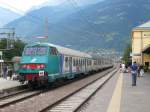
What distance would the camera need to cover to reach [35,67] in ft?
85.2

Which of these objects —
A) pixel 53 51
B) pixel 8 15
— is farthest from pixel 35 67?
pixel 8 15

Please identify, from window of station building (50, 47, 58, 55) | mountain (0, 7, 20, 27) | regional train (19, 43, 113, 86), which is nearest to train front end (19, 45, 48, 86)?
regional train (19, 43, 113, 86)

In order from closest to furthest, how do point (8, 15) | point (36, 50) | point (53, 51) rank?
point (36, 50) → point (53, 51) → point (8, 15)

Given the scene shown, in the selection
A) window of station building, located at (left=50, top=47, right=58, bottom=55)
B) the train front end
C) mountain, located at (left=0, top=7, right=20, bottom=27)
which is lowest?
the train front end

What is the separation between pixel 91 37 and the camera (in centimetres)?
17962

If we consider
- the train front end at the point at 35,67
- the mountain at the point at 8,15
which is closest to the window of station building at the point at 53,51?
the train front end at the point at 35,67

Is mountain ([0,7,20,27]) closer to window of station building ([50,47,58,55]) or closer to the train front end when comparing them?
window of station building ([50,47,58,55])

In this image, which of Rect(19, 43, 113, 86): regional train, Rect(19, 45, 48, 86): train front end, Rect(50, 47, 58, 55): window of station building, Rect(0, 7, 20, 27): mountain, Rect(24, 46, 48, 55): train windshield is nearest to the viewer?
Rect(19, 45, 48, 86): train front end

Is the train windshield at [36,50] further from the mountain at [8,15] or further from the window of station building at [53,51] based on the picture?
the mountain at [8,15]

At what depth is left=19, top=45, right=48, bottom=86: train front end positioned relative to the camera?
2548 centimetres

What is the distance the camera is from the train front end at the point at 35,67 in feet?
83.6

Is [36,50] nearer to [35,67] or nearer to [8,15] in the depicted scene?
[35,67]

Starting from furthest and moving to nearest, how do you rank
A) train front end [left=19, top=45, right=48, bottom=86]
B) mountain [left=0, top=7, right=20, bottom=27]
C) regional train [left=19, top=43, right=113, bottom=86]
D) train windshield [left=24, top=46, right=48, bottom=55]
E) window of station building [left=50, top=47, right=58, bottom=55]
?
1. mountain [left=0, top=7, right=20, bottom=27]
2. window of station building [left=50, top=47, right=58, bottom=55]
3. train windshield [left=24, top=46, right=48, bottom=55]
4. regional train [left=19, top=43, right=113, bottom=86]
5. train front end [left=19, top=45, right=48, bottom=86]

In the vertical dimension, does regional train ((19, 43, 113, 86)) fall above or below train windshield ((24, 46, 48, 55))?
below
